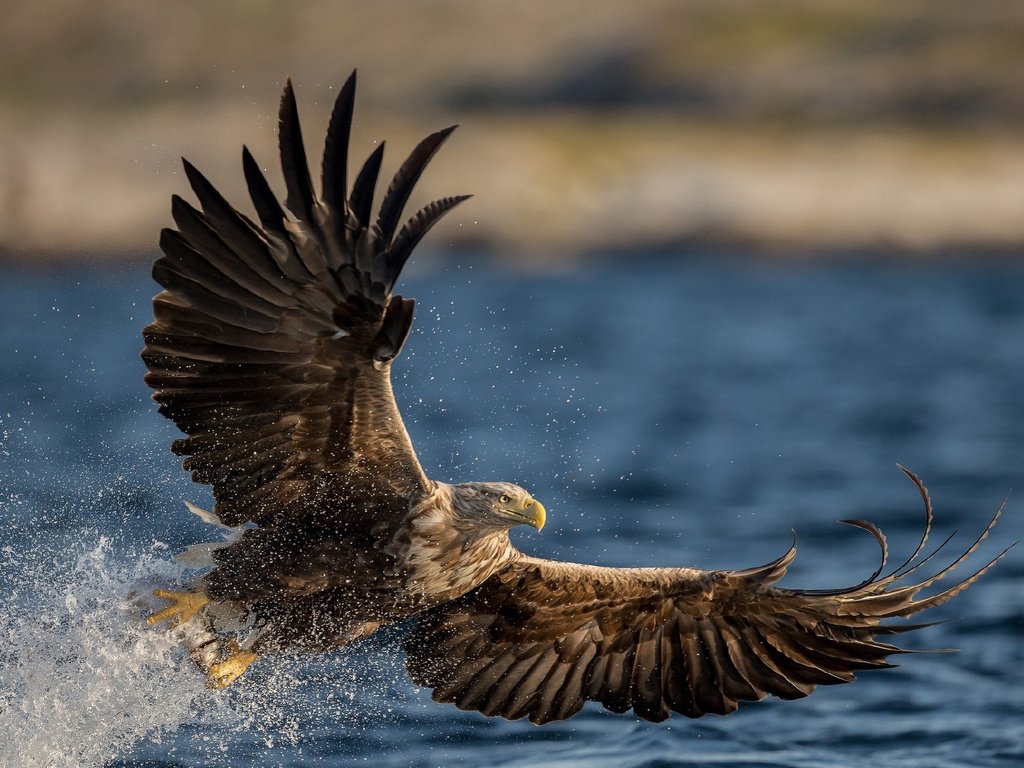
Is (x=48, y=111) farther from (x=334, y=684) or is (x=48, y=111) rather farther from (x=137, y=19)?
(x=334, y=684)

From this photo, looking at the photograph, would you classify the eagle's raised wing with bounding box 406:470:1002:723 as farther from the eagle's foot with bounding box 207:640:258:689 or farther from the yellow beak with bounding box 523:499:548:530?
the eagle's foot with bounding box 207:640:258:689

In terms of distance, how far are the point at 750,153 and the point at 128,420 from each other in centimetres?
2945

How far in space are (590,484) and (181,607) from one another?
26.4 feet

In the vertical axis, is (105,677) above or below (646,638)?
below

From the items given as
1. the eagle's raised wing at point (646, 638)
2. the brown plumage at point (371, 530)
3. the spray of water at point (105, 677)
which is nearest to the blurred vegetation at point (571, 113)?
the spray of water at point (105, 677)

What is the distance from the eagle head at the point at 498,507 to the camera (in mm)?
6867

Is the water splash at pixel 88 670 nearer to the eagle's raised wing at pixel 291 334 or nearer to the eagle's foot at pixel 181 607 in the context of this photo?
the eagle's foot at pixel 181 607

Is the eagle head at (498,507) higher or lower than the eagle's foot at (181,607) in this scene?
higher

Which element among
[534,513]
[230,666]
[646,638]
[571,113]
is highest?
[571,113]

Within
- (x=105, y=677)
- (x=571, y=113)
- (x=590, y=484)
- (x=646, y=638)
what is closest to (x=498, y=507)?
(x=646, y=638)

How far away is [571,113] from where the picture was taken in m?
50.0

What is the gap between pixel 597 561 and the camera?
1173 cm

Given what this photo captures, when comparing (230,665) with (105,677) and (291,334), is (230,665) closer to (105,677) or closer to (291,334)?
(105,677)

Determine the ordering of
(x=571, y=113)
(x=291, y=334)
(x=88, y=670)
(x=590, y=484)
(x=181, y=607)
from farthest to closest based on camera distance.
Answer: (x=571, y=113) → (x=590, y=484) → (x=88, y=670) → (x=181, y=607) → (x=291, y=334)
